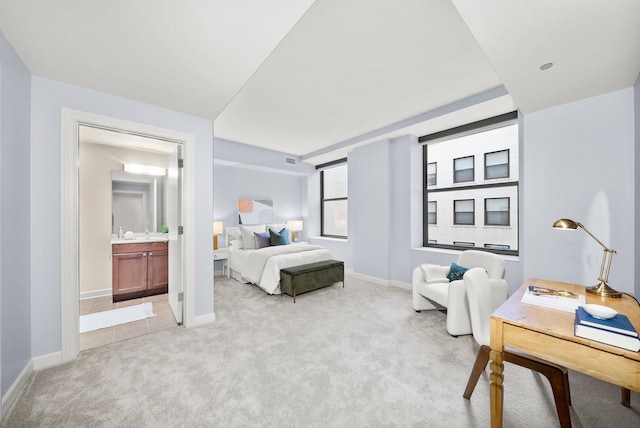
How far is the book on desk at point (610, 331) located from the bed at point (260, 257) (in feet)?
10.6

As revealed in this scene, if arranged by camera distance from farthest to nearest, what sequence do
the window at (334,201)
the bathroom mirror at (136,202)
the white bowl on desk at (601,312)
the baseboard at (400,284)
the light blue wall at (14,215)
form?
the window at (334,201) < the baseboard at (400,284) < the bathroom mirror at (136,202) < the light blue wall at (14,215) < the white bowl on desk at (601,312)

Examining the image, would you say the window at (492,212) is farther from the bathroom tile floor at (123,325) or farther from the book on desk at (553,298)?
the bathroom tile floor at (123,325)

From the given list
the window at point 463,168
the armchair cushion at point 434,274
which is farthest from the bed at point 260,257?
the window at point 463,168

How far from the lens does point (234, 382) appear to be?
183 centimetres

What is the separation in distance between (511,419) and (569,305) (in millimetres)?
786

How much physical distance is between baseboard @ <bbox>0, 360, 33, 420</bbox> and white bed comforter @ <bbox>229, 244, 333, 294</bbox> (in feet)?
7.82

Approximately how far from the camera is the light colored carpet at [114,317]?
2.79 meters

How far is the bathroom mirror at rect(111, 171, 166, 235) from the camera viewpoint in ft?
13.0

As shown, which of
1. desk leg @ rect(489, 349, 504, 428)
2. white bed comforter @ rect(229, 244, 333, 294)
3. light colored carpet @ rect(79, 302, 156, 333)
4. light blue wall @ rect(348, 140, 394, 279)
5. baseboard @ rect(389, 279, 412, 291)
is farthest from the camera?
light blue wall @ rect(348, 140, 394, 279)

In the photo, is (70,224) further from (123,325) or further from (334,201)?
(334,201)

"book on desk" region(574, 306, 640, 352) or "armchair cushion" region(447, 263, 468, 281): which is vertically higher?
"book on desk" region(574, 306, 640, 352)

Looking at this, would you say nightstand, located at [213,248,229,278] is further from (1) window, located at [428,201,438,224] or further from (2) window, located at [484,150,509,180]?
(2) window, located at [484,150,509,180]

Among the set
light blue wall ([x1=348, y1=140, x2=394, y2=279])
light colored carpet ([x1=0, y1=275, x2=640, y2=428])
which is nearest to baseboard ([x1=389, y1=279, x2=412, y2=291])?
light blue wall ([x1=348, y1=140, x2=394, y2=279])

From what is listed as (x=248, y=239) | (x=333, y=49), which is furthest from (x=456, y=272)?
(x=248, y=239)
